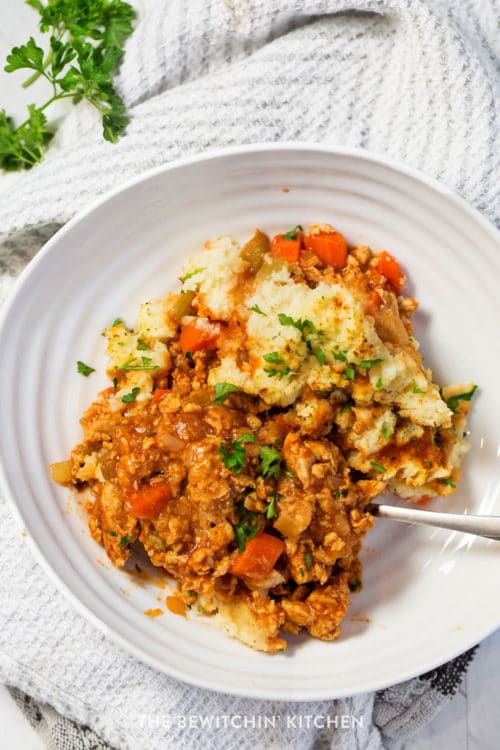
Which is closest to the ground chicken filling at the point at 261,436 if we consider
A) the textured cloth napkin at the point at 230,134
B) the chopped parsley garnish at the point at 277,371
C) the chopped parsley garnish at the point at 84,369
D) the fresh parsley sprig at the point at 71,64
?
the chopped parsley garnish at the point at 277,371

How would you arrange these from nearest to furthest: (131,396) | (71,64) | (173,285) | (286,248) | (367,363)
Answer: (367,363)
(131,396)
(286,248)
(173,285)
(71,64)

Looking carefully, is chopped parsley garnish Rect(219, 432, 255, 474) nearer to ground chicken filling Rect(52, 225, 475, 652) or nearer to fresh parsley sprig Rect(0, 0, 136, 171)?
ground chicken filling Rect(52, 225, 475, 652)

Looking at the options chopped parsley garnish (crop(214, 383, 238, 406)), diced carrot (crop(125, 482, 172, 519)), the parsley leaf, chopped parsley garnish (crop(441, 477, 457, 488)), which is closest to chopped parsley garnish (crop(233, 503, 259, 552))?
diced carrot (crop(125, 482, 172, 519))

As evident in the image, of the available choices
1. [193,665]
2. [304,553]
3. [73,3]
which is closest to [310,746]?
[193,665]

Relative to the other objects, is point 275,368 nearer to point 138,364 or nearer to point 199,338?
point 199,338

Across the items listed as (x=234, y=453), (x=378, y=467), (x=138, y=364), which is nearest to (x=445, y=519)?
(x=378, y=467)

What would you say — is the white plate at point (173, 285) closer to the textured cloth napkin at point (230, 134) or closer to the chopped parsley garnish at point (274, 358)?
the textured cloth napkin at point (230, 134)
